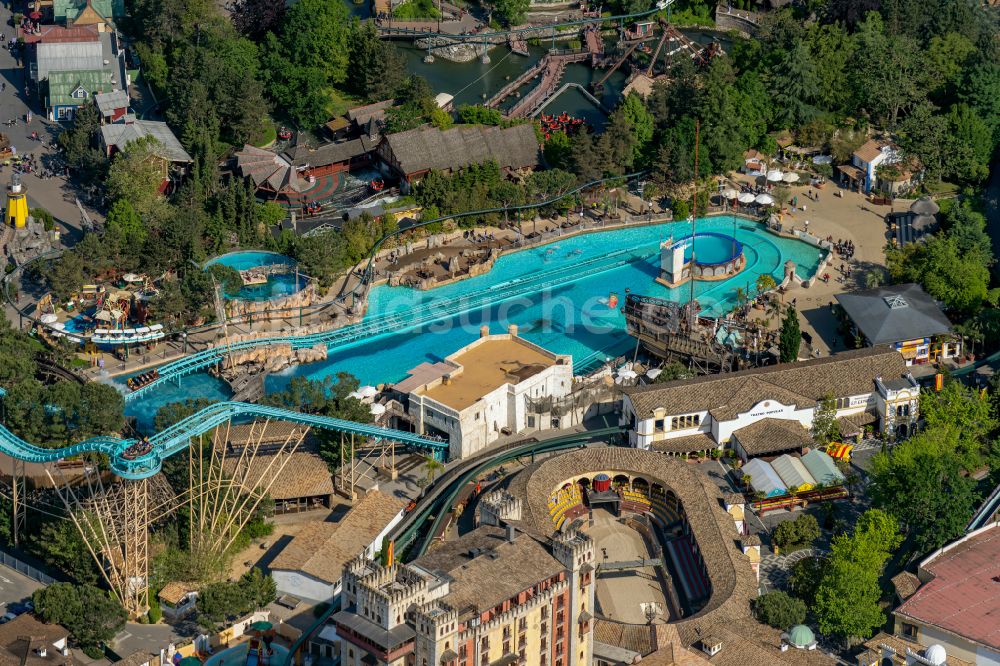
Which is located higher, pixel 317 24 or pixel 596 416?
pixel 317 24

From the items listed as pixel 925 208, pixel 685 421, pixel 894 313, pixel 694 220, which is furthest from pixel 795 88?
pixel 685 421

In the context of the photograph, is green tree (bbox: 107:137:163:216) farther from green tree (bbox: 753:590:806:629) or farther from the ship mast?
green tree (bbox: 753:590:806:629)

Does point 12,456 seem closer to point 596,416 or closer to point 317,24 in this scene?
point 596,416

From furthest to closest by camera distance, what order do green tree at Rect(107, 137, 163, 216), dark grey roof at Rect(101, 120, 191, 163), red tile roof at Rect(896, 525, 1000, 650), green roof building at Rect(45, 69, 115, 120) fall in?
green roof building at Rect(45, 69, 115, 120), dark grey roof at Rect(101, 120, 191, 163), green tree at Rect(107, 137, 163, 216), red tile roof at Rect(896, 525, 1000, 650)

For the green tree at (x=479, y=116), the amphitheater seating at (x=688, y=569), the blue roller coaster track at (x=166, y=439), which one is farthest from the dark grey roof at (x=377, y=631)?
the green tree at (x=479, y=116)

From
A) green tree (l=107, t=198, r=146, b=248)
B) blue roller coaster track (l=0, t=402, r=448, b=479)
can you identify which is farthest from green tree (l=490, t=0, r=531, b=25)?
blue roller coaster track (l=0, t=402, r=448, b=479)

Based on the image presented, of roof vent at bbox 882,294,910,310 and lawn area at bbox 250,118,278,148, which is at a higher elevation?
A: lawn area at bbox 250,118,278,148

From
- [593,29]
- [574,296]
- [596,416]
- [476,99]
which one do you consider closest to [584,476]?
[596,416]
